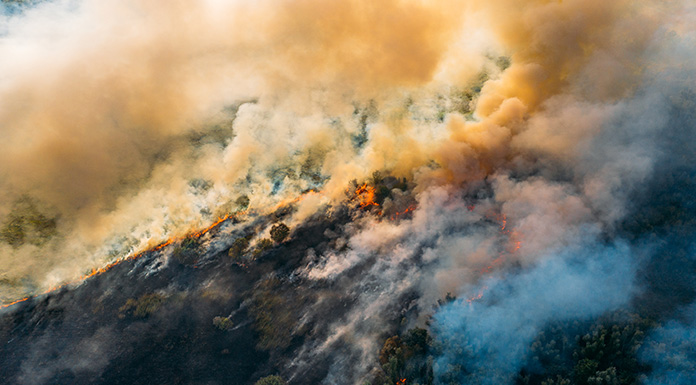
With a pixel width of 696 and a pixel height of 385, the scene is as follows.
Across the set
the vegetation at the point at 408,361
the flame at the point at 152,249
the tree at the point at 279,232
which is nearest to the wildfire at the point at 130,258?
the flame at the point at 152,249

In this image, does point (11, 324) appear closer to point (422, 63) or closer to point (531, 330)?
point (531, 330)

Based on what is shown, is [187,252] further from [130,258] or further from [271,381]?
[271,381]

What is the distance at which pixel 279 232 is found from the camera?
38.3 m

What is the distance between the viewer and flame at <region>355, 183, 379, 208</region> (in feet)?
134

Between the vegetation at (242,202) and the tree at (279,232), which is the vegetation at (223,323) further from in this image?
the vegetation at (242,202)

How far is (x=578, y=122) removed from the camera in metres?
37.7

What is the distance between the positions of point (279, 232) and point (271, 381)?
532 inches

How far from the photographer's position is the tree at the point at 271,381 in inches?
1145

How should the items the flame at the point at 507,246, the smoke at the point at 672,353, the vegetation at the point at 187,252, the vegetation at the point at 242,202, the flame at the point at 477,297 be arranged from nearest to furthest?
the smoke at the point at 672,353
the flame at the point at 477,297
the flame at the point at 507,246
the vegetation at the point at 187,252
the vegetation at the point at 242,202

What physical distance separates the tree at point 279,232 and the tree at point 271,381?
41.4 feet

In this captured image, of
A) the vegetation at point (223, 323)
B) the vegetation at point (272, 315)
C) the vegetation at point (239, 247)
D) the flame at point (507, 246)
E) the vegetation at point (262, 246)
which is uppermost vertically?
the flame at point (507, 246)

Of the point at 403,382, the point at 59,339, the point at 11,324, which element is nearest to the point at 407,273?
the point at 403,382

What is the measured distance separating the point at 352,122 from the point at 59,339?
112ft

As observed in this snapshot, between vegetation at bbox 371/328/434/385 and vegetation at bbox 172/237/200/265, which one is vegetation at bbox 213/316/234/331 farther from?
vegetation at bbox 371/328/434/385
